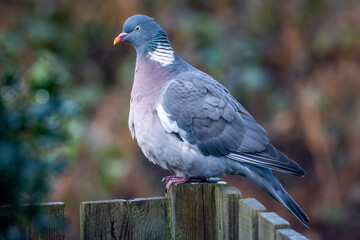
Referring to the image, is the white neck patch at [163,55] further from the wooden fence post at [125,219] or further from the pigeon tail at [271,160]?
the wooden fence post at [125,219]

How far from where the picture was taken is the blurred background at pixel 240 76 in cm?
573

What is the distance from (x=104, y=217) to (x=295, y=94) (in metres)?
4.22

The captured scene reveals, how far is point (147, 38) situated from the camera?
405 cm

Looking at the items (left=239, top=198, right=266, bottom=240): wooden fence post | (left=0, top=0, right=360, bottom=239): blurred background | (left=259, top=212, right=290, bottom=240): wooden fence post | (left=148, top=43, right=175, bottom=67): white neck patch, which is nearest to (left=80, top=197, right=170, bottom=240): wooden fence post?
(left=239, top=198, right=266, bottom=240): wooden fence post

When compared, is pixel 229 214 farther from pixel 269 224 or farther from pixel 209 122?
pixel 209 122

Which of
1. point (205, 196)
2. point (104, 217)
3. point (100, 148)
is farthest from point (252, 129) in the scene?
point (100, 148)

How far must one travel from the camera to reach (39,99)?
3.41 m

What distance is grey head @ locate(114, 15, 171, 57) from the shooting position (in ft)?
13.2

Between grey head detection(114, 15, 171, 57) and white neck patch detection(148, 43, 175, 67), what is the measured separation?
0.07 ft

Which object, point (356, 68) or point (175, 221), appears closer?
point (175, 221)

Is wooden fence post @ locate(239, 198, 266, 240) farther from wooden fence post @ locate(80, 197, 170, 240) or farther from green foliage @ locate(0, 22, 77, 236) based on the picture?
green foliage @ locate(0, 22, 77, 236)

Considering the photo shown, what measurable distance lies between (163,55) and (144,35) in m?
0.23

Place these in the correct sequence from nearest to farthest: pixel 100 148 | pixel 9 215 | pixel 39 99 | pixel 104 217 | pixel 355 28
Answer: pixel 9 215 < pixel 104 217 < pixel 39 99 < pixel 100 148 < pixel 355 28

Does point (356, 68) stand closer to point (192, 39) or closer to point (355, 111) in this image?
point (355, 111)
